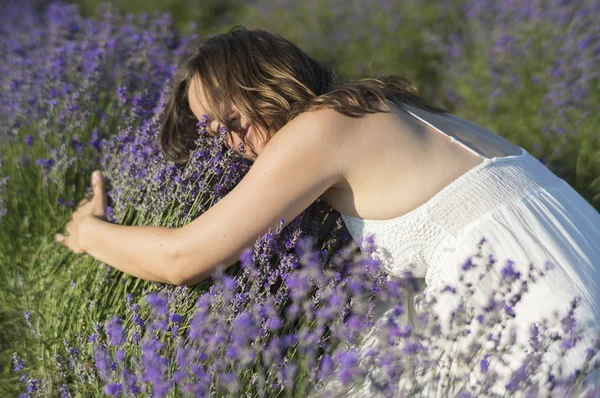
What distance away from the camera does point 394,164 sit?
1996 millimetres

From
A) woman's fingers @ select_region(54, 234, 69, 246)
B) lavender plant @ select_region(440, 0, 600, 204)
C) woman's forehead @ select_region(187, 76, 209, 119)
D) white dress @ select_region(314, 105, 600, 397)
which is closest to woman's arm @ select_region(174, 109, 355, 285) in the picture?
white dress @ select_region(314, 105, 600, 397)

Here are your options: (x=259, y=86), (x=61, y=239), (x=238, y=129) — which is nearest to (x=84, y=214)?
(x=61, y=239)

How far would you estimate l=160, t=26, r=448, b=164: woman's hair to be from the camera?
7.14 ft

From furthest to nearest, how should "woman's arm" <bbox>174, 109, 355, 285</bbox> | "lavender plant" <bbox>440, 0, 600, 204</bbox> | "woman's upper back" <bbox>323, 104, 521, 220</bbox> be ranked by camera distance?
"lavender plant" <bbox>440, 0, 600, 204</bbox> < "woman's upper back" <bbox>323, 104, 521, 220</bbox> < "woman's arm" <bbox>174, 109, 355, 285</bbox>

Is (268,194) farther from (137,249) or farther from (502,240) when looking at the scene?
(502,240)

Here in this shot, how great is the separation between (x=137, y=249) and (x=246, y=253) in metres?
0.43

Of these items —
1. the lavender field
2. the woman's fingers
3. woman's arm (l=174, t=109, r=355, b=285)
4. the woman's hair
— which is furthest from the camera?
the woman's fingers

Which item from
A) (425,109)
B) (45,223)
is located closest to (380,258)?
(425,109)

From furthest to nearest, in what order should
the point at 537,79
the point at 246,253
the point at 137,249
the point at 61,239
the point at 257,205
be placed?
the point at 537,79, the point at 61,239, the point at 137,249, the point at 257,205, the point at 246,253

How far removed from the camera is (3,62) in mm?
3566

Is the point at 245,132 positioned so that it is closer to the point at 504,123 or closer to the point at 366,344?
the point at 366,344

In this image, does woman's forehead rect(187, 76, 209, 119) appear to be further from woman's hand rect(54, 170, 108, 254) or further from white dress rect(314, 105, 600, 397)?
white dress rect(314, 105, 600, 397)

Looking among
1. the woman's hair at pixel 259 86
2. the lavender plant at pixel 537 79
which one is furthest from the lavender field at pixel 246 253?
the woman's hair at pixel 259 86

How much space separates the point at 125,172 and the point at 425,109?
3.51 feet
